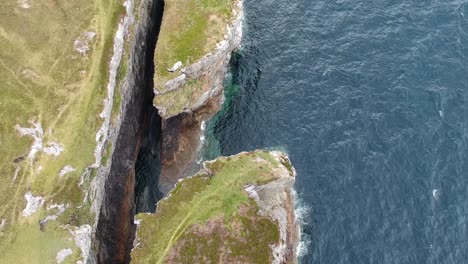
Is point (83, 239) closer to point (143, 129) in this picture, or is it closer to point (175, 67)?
point (143, 129)

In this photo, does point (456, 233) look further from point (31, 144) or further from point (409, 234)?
point (31, 144)

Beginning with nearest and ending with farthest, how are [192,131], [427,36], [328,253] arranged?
[328,253] → [192,131] → [427,36]

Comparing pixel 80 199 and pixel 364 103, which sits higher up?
pixel 364 103

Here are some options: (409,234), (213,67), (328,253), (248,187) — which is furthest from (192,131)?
(409,234)

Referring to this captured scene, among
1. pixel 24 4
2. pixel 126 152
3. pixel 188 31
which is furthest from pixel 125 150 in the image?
pixel 24 4

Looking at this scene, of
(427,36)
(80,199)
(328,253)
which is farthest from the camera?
(427,36)

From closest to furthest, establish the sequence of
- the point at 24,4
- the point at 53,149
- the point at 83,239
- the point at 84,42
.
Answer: the point at 83,239 < the point at 53,149 < the point at 84,42 < the point at 24,4
